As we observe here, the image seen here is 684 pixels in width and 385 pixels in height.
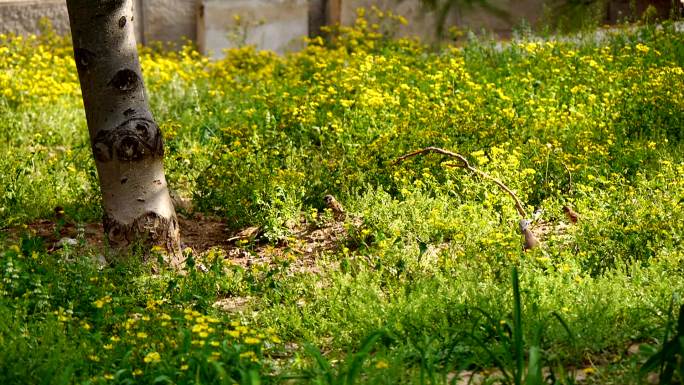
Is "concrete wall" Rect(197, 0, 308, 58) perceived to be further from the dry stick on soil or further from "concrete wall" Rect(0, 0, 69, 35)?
the dry stick on soil

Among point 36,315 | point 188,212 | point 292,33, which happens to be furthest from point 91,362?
point 292,33

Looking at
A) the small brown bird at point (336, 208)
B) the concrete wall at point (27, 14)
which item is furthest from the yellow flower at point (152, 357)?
the concrete wall at point (27, 14)

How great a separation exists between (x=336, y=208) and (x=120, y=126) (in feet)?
4.88

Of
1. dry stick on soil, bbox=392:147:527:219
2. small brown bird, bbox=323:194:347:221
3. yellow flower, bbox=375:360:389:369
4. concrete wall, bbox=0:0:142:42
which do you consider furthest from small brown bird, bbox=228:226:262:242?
concrete wall, bbox=0:0:142:42

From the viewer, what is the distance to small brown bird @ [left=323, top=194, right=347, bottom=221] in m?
6.55

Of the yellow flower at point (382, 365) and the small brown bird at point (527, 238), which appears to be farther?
the small brown bird at point (527, 238)

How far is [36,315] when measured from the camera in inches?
193

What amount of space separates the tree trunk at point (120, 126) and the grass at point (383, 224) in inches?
10.0

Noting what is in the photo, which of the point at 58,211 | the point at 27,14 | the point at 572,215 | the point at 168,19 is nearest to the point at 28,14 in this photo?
the point at 27,14

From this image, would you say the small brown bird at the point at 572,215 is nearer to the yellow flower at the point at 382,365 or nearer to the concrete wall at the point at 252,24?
the yellow flower at the point at 382,365

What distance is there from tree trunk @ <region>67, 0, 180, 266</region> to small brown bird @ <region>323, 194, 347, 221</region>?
3.59 ft

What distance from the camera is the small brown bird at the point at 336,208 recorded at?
655cm

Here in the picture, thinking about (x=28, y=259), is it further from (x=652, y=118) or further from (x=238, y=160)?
(x=652, y=118)

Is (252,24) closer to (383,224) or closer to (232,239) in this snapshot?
(232,239)
